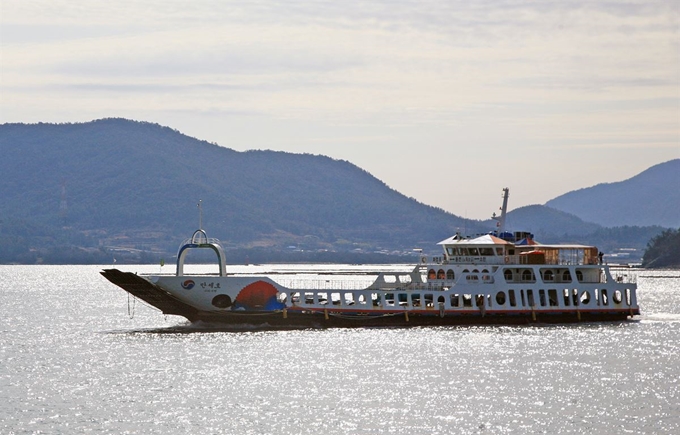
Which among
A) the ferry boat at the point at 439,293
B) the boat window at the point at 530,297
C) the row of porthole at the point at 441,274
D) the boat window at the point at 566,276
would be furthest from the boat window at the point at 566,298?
the row of porthole at the point at 441,274

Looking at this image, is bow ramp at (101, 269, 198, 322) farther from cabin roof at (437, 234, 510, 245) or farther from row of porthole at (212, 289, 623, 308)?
cabin roof at (437, 234, 510, 245)

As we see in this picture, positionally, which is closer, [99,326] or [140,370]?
[140,370]

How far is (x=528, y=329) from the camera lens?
291 feet

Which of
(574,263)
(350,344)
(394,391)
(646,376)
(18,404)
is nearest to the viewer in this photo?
(18,404)

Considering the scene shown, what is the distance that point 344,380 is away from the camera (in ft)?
207

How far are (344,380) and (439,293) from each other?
2583 centimetres

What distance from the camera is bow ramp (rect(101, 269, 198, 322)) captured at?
83.4 m

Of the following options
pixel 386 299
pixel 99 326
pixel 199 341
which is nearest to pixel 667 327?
pixel 386 299

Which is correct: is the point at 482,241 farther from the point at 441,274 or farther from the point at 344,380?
the point at 344,380

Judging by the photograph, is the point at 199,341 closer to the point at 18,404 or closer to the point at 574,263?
the point at 18,404

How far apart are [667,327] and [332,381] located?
4400 cm

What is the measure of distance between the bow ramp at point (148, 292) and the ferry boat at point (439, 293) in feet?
0.23

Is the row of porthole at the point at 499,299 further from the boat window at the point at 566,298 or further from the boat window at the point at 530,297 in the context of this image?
the boat window at the point at 530,297

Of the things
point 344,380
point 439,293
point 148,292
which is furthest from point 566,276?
point 344,380
